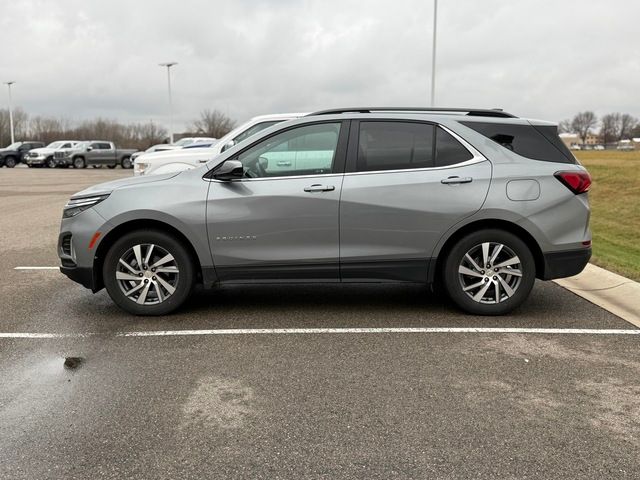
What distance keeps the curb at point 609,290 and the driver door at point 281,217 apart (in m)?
2.78

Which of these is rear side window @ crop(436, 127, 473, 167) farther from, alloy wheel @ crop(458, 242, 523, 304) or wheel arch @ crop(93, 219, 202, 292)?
wheel arch @ crop(93, 219, 202, 292)

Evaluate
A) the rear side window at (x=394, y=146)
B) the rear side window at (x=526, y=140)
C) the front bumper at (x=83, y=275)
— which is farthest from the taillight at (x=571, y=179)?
the front bumper at (x=83, y=275)

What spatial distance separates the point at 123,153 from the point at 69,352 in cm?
4044

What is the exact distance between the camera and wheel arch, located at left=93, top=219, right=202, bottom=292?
215 inches

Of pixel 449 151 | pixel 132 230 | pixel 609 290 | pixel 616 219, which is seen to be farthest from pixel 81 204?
pixel 616 219

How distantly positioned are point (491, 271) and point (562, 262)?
64 cm

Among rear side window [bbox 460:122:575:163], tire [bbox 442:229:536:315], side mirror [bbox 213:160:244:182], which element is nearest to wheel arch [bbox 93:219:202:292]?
side mirror [bbox 213:160:244:182]

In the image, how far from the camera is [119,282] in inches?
217

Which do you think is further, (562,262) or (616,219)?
(616,219)

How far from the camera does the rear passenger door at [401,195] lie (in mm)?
5348

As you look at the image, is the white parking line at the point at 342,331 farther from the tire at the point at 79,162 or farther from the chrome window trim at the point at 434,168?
the tire at the point at 79,162

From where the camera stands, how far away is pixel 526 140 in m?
5.53

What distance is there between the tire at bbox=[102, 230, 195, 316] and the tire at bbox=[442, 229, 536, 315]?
2396 mm

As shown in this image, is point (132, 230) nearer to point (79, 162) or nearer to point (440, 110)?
point (440, 110)
